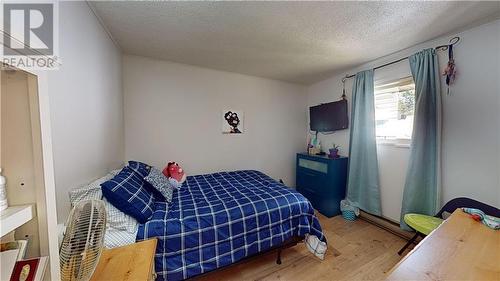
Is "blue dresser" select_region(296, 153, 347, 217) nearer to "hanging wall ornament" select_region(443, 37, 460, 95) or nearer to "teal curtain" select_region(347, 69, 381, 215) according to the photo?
"teal curtain" select_region(347, 69, 381, 215)

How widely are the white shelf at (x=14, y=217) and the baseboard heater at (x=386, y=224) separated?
3126 millimetres

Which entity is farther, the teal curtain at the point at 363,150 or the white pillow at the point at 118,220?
the teal curtain at the point at 363,150

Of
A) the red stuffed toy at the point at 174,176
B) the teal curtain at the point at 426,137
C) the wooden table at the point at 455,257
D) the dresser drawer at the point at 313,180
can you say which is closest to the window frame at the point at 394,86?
the teal curtain at the point at 426,137

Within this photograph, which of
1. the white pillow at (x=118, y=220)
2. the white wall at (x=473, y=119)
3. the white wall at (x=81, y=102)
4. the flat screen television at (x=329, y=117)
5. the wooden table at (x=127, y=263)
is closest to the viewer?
the wooden table at (x=127, y=263)

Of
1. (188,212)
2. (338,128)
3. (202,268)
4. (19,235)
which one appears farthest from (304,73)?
(19,235)

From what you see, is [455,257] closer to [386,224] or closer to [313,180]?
[386,224]

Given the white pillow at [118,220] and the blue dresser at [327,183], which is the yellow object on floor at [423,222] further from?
the white pillow at [118,220]

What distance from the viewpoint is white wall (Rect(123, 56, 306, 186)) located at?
2525 mm

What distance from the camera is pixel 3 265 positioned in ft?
1.47

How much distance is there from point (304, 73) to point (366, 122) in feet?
4.04

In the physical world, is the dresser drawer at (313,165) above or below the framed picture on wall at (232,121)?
below

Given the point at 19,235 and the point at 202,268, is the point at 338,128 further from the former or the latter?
the point at 19,235

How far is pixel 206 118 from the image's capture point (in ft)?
9.56

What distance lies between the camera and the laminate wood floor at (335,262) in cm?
167
